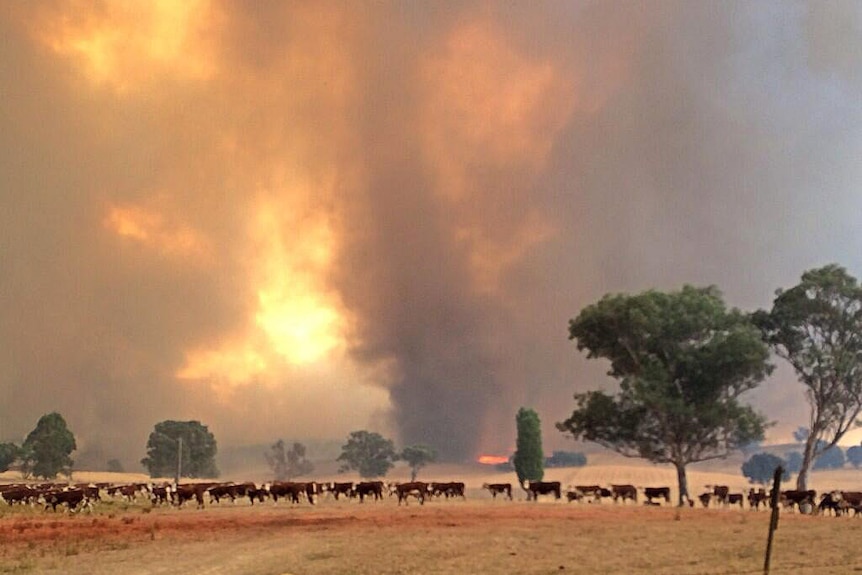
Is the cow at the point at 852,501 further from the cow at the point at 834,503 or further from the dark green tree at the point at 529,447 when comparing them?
the dark green tree at the point at 529,447

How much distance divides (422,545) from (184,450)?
14367 cm

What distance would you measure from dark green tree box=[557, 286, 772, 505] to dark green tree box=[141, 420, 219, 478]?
111m

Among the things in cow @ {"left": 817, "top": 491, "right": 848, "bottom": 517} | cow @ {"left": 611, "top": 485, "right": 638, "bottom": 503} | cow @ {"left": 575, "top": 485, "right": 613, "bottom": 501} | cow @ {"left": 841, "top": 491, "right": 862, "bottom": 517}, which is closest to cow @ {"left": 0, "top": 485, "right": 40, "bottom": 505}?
cow @ {"left": 575, "top": 485, "right": 613, "bottom": 501}

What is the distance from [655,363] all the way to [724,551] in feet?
152

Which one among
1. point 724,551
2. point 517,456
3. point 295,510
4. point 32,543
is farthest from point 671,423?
point 32,543

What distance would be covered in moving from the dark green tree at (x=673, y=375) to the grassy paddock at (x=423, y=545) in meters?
26.3

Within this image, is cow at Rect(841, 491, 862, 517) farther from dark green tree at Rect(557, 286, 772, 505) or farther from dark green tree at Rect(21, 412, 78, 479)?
dark green tree at Rect(21, 412, 78, 479)

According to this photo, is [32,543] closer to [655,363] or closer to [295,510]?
[295,510]

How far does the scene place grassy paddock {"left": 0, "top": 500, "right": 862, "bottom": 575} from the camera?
79.4ft

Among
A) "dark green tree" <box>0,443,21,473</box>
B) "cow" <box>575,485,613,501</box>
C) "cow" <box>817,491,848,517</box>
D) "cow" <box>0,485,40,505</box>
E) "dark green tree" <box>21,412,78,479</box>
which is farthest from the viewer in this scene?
"dark green tree" <box>0,443,21,473</box>

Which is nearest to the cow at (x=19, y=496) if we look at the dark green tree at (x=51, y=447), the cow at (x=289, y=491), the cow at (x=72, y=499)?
the cow at (x=72, y=499)

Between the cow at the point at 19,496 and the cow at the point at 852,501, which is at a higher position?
the cow at the point at 19,496

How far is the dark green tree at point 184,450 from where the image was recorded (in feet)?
525

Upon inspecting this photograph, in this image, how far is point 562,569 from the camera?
23250 millimetres
